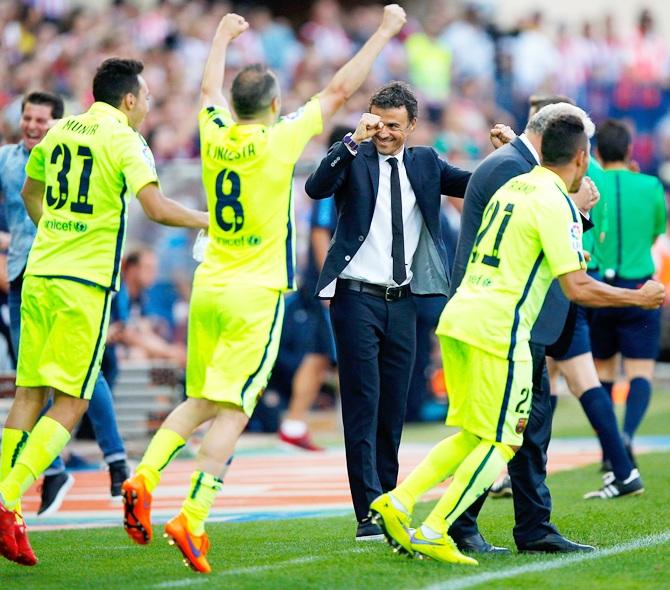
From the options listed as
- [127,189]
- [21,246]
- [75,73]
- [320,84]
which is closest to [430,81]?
[320,84]

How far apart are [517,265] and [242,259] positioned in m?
1.22

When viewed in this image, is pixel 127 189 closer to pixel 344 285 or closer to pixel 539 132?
pixel 344 285

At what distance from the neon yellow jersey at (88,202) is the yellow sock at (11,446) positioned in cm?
80

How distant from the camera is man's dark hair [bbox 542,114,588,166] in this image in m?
6.57

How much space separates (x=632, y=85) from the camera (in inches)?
952

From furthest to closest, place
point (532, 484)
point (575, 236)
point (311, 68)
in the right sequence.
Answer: point (311, 68), point (532, 484), point (575, 236)

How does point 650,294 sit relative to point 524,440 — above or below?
above

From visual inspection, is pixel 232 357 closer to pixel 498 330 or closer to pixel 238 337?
pixel 238 337

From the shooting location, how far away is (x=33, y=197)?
7742 millimetres

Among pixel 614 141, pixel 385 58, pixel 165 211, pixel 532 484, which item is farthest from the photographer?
pixel 385 58

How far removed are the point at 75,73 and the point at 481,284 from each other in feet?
41.1

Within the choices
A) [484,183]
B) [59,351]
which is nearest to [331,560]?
[59,351]

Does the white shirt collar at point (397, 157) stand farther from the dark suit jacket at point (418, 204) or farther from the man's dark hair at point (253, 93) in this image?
the man's dark hair at point (253, 93)

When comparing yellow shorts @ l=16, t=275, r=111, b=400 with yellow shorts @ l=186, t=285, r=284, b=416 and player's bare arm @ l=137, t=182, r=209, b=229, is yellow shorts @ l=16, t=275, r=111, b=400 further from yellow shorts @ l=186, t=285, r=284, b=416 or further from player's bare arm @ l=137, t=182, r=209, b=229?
yellow shorts @ l=186, t=285, r=284, b=416
